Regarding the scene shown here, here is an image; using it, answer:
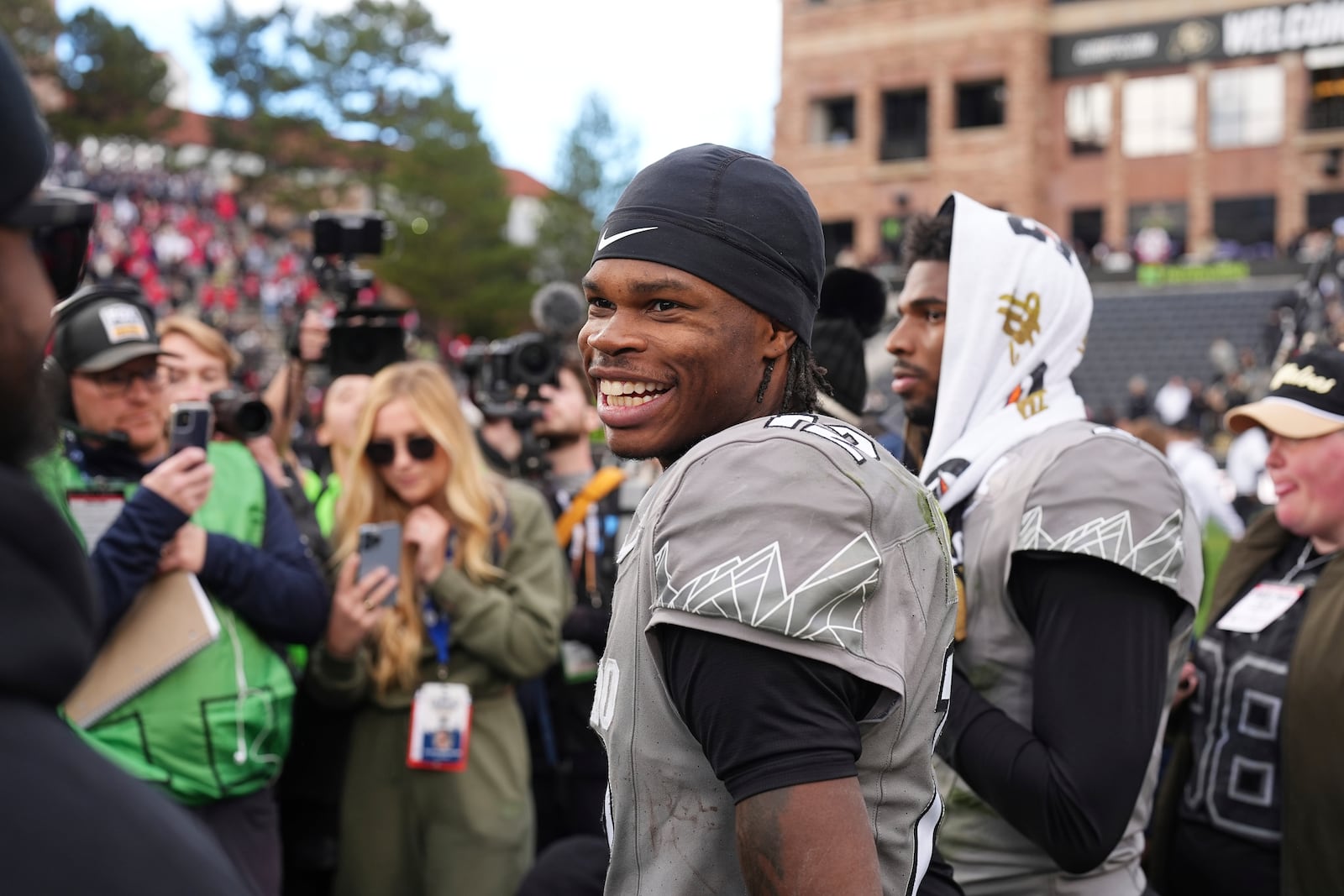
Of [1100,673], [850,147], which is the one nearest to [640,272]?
[1100,673]

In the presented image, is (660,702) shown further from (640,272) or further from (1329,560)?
(1329,560)

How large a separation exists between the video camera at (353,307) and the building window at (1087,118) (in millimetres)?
40032

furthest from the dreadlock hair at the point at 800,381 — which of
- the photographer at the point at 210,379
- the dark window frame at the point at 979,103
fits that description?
the dark window frame at the point at 979,103

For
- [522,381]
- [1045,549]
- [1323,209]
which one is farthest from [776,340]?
[1323,209]

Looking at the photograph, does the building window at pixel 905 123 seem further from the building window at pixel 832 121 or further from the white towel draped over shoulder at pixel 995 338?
the white towel draped over shoulder at pixel 995 338

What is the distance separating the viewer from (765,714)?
1.34 m

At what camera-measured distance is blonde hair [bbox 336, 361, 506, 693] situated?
402 centimetres

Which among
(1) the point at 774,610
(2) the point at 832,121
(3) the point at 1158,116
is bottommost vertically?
(1) the point at 774,610

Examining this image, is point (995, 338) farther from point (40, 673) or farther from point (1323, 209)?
point (1323, 209)

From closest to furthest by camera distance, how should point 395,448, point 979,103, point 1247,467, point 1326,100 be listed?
point 395,448, point 1247,467, point 1326,100, point 979,103

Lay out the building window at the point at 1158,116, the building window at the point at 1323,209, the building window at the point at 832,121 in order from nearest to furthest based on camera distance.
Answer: the building window at the point at 1323,209
the building window at the point at 1158,116
the building window at the point at 832,121

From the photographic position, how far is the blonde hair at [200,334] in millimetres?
4625

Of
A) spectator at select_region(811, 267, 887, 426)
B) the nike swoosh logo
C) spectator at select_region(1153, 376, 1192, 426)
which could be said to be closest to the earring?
the nike swoosh logo

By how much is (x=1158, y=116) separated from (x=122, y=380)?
4178 centimetres
